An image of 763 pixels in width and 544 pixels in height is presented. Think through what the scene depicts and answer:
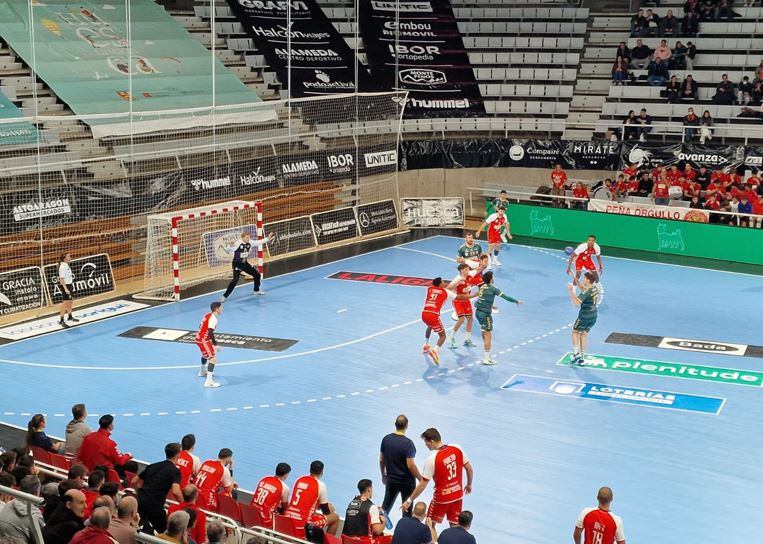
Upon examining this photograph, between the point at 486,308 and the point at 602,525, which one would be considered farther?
the point at 486,308

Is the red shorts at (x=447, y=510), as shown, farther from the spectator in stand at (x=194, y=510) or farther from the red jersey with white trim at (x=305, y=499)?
the spectator in stand at (x=194, y=510)

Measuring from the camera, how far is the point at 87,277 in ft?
94.4

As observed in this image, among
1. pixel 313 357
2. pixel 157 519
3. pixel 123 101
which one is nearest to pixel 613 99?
pixel 123 101

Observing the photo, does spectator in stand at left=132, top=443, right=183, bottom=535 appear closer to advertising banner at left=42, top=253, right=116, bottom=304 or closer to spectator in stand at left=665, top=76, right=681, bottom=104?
advertising banner at left=42, top=253, right=116, bottom=304

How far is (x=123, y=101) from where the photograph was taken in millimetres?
37938

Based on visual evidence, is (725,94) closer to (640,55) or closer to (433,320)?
(640,55)

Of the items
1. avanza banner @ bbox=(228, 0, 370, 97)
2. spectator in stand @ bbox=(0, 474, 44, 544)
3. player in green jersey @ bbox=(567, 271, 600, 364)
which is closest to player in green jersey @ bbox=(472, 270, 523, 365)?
player in green jersey @ bbox=(567, 271, 600, 364)

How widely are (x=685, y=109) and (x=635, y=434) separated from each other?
24.2 m

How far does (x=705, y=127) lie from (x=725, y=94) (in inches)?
94.9

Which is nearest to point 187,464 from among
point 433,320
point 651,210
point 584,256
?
point 433,320

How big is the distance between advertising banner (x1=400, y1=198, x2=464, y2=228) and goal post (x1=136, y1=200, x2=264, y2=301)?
753 cm

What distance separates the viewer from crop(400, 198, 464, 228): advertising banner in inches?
1523

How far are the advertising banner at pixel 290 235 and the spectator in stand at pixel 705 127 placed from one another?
554 inches

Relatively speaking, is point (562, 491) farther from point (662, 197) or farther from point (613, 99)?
point (613, 99)
